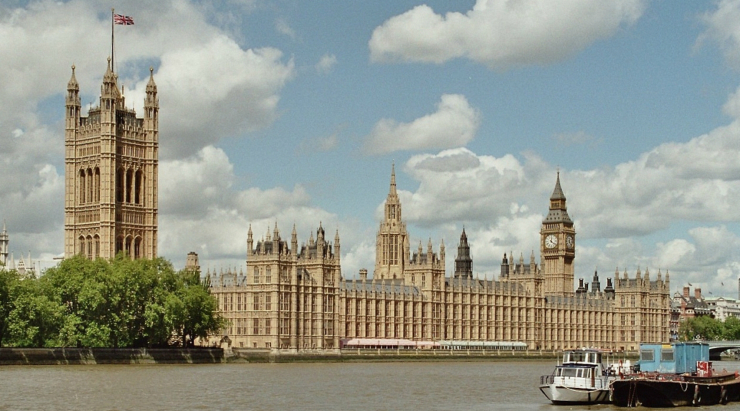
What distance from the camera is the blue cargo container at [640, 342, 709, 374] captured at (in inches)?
2675

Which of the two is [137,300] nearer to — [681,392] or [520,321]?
[681,392]

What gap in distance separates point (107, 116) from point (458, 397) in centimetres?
7755

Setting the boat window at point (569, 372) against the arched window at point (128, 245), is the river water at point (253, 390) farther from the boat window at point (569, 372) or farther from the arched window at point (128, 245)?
the arched window at point (128, 245)

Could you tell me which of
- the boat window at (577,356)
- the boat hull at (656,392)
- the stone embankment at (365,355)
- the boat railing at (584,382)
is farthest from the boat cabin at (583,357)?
the stone embankment at (365,355)

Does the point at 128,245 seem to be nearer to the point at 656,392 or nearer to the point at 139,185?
the point at 139,185

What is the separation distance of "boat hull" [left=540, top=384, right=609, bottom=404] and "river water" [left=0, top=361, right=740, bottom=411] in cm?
66

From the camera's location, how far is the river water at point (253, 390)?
62.0 meters

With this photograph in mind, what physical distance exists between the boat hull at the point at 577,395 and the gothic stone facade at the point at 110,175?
7931 centimetres

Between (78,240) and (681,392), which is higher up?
(78,240)

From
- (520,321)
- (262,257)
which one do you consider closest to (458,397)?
(262,257)

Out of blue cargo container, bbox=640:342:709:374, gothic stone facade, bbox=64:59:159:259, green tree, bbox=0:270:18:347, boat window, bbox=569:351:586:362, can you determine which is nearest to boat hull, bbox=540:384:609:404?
boat window, bbox=569:351:586:362

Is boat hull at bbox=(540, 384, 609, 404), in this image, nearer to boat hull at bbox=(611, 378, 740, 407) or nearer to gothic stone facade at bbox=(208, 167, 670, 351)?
boat hull at bbox=(611, 378, 740, 407)

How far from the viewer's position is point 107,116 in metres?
137

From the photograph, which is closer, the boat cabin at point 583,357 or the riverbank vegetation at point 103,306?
the boat cabin at point 583,357
